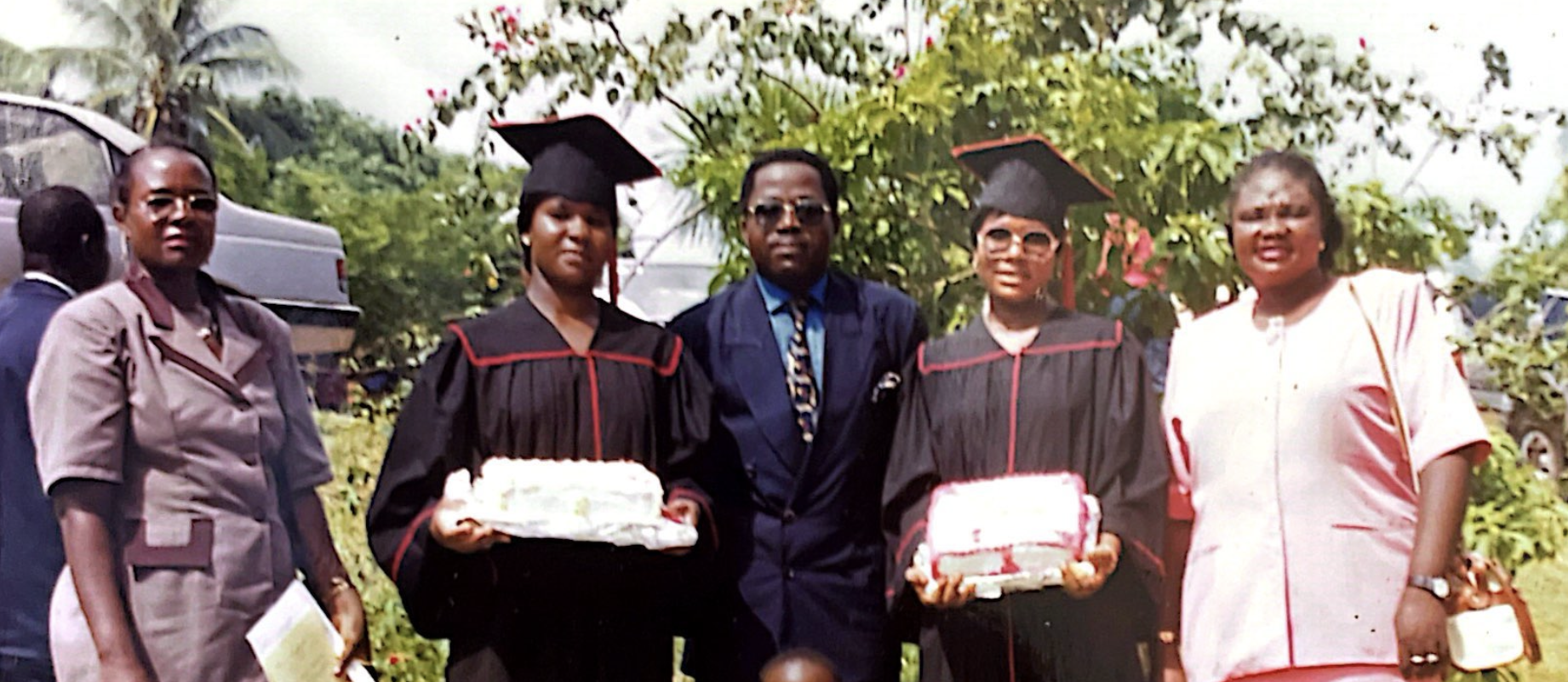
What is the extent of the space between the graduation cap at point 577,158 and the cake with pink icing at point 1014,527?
0.96m

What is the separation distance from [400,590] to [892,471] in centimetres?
110

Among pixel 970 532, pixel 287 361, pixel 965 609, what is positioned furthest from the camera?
pixel 287 361

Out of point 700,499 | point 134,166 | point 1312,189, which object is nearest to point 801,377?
point 700,499

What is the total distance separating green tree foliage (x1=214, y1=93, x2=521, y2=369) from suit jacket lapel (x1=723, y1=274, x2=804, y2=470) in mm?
767

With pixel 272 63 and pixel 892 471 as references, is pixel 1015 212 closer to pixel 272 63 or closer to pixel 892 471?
pixel 892 471

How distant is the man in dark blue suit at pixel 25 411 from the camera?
12.1 ft

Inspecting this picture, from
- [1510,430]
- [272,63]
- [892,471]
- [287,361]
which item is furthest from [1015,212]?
[272,63]

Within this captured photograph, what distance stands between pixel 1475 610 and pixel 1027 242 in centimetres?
120

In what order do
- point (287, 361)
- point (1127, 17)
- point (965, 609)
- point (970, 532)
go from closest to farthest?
point (970, 532)
point (965, 609)
point (287, 361)
point (1127, 17)

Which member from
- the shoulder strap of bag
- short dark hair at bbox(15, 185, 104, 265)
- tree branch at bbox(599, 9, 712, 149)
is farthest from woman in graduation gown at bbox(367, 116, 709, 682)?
the shoulder strap of bag

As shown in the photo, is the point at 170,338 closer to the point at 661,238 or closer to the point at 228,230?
the point at 228,230

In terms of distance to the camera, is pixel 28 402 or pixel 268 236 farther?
pixel 268 236

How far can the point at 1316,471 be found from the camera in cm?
331

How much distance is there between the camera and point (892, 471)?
3557 mm
